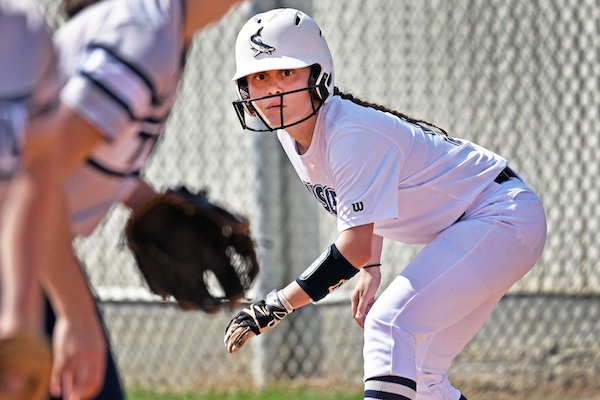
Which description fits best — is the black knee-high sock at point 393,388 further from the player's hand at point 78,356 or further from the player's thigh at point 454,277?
the player's hand at point 78,356

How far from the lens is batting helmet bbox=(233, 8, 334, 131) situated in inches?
169

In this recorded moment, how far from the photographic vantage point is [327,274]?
13.9 ft

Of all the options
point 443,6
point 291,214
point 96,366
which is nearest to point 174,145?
point 291,214

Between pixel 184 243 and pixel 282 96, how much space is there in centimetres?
128

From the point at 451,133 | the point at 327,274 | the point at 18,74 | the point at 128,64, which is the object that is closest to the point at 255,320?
the point at 327,274

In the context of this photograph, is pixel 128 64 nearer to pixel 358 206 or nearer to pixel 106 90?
pixel 106 90

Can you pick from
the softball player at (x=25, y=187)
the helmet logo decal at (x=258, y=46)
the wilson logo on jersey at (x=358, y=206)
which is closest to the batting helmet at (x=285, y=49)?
the helmet logo decal at (x=258, y=46)

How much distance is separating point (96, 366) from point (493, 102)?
416 cm

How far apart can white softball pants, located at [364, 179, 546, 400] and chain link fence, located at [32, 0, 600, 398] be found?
1949 mm

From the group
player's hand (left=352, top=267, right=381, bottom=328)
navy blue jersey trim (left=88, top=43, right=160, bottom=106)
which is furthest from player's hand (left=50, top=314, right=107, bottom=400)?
player's hand (left=352, top=267, right=381, bottom=328)

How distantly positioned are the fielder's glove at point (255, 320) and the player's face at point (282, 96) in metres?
0.63

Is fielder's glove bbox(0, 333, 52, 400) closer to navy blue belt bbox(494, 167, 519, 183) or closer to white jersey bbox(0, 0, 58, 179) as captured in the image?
white jersey bbox(0, 0, 58, 179)

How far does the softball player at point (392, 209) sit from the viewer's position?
13.6ft

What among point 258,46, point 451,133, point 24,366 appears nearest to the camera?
point 24,366
